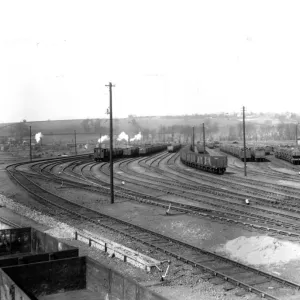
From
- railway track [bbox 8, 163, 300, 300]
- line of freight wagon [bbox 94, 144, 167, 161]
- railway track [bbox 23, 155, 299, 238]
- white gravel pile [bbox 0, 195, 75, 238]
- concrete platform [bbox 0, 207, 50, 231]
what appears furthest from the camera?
line of freight wagon [bbox 94, 144, 167, 161]

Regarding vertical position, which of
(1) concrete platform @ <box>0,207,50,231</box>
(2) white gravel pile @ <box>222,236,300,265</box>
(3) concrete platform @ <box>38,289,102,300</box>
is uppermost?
(3) concrete platform @ <box>38,289,102,300</box>

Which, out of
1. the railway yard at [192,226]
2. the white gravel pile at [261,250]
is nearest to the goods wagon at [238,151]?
the railway yard at [192,226]

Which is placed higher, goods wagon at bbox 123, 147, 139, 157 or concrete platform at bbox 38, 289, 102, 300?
concrete platform at bbox 38, 289, 102, 300

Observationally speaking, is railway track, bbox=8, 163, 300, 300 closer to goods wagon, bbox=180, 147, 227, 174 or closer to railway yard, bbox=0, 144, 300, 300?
railway yard, bbox=0, 144, 300, 300

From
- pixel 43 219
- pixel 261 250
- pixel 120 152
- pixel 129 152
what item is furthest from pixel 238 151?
pixel 261 250

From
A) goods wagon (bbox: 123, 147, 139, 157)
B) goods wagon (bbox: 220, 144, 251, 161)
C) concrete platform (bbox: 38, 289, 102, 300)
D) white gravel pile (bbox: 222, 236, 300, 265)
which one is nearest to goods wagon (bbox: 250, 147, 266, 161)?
goods wagon (bbox: 220, 144, 251, 161)

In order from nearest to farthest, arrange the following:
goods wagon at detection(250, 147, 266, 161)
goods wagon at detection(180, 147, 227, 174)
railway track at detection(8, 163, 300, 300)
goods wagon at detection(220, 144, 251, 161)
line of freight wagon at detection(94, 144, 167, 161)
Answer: railway track at detection(8, 163, 300, 300) < goods wagon at detection(180, 147, 227, 174) < goods wagon at detection(220, 144, 251, 161) < goods wagon at detection(250, 147, 266, 161) < line of freight wagon at detection(94, 144, 167, 161)

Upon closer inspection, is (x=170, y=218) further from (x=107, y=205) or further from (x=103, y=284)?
(x=103, y=284)

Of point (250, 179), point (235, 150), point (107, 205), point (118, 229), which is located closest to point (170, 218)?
point (118, 229)
